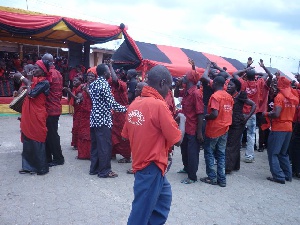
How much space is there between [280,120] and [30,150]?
4284 millimetres

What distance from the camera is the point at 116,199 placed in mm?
4039

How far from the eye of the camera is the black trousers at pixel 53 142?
523 centimetres

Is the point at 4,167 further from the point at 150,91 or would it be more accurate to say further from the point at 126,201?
the point at 150,91

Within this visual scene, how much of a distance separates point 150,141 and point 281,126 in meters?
3.43

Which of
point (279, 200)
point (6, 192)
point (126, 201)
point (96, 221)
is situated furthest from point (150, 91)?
point (279, 200)

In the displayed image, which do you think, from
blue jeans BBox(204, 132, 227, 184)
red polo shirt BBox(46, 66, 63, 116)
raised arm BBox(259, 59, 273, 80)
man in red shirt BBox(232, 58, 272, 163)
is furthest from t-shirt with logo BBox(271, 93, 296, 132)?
red polo shirt BBox(46, 66, 63, 116)

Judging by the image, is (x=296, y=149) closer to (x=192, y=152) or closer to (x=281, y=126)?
(x=281, y=126)

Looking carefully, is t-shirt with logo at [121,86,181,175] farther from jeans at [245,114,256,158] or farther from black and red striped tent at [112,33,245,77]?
black and red striped tent at [112,33,245,77]

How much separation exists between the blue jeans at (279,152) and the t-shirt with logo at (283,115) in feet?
0.31

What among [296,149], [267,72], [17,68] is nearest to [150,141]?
[296,149]

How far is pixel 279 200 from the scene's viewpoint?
4.42m

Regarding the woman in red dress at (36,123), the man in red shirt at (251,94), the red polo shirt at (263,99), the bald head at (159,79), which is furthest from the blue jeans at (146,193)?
the red polo shirt at (263,99)

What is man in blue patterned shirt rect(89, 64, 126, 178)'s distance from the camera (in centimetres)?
473

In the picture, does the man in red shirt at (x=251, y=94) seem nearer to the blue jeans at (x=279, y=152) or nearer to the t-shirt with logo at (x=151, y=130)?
the blue jeans at (x=279, y=152)
